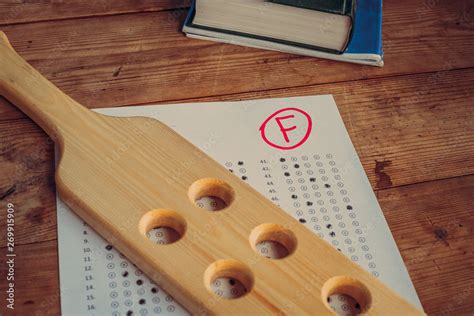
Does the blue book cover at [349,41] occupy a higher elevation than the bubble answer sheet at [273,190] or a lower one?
higher

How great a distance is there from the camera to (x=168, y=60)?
83 centimetres

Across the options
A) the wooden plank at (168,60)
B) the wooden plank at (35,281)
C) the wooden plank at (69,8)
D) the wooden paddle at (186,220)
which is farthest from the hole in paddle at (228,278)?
the wooden plank at (69,8)

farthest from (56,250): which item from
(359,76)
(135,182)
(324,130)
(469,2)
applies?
(469,2)

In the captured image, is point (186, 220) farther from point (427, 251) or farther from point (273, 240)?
point (427, 251)

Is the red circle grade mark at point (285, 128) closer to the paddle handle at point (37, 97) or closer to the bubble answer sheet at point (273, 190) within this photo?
the bubble answer sheet at point (273, 190)

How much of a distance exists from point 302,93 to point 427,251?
0.27 meters

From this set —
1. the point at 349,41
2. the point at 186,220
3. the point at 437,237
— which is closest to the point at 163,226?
the point at 186,220

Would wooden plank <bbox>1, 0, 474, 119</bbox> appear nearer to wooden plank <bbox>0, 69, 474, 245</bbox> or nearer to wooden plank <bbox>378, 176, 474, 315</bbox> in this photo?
wooden plank <bbox>0, 69, 474, 245</bbox>

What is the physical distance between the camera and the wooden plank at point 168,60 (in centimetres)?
79

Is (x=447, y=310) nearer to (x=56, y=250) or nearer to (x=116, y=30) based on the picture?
(x=56, y=250)

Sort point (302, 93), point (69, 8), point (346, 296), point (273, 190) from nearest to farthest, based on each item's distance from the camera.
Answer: point (346, 296) → point (273, 190) → point (302, 93) → point (69, 8)

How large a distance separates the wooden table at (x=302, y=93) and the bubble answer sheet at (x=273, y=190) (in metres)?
0.02

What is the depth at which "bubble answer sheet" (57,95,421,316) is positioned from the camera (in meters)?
0.57

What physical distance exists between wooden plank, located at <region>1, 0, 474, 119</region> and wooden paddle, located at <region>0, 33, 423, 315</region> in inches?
4.3
